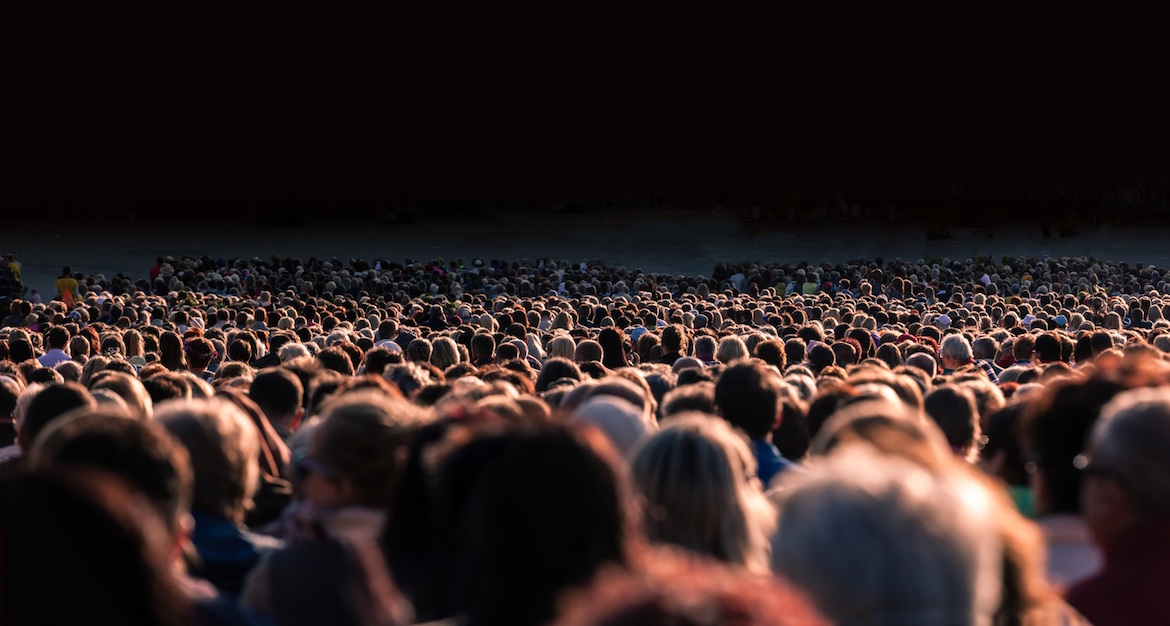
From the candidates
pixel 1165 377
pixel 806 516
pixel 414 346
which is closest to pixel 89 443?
pixel 806 516

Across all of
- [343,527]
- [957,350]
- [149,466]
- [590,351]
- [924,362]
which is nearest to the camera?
[149,466]

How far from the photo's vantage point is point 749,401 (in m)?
5.39

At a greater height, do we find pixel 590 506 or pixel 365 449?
pixel 590 506

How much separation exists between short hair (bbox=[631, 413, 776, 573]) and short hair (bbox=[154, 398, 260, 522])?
1101 millimetres

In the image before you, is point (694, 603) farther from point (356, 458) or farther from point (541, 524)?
point (356, 458)

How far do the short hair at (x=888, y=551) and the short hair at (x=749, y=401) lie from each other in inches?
123

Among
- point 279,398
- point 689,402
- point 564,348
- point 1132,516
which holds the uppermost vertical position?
point 1132,516

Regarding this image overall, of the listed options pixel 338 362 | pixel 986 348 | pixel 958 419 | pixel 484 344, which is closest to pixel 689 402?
pixel 958 419

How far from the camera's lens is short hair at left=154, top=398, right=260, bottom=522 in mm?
3738

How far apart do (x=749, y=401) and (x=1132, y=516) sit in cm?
229

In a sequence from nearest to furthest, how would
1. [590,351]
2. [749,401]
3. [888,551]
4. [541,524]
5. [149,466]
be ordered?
[888,551]
[541,524]
[149,466]
[749,401]
[590,351]

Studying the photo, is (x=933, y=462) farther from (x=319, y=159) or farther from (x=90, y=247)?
(x=319, y=159)

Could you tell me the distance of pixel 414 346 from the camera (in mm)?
10320

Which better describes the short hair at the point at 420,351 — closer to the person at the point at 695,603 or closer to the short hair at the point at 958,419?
the short hair at the point at 958,419
